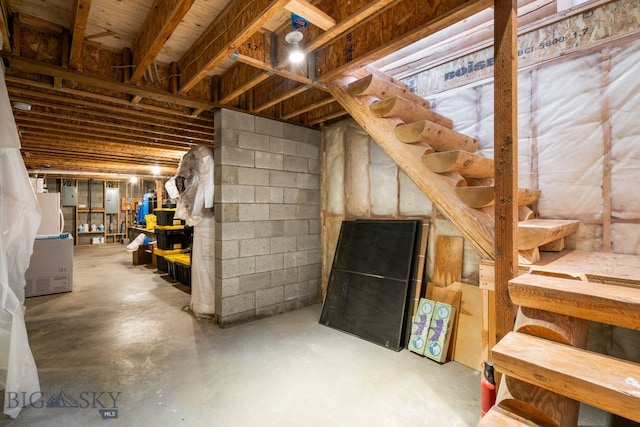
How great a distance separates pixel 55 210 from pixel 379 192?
21.4 ft

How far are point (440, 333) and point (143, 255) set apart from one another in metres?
6.77

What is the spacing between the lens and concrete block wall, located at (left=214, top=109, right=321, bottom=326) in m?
3.21

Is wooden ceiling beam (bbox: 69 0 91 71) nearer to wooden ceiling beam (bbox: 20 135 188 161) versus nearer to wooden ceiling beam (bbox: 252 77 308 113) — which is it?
wooden ceiling beam (bbox: 252 77 308 113)

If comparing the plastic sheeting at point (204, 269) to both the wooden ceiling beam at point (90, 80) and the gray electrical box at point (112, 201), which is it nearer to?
the wooden ceiling beam at point (90, 80)

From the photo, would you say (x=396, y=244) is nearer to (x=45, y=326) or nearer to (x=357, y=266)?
(x=357, y=266)

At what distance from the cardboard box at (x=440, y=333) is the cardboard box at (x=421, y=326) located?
4cm

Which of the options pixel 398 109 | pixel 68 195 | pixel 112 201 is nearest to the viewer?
pixel 398 109

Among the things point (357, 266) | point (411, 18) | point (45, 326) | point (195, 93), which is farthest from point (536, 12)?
point (45, 326)

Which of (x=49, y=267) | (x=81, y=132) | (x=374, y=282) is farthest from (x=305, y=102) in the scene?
(x=49, y=267)

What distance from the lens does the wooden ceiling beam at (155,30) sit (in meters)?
1.66

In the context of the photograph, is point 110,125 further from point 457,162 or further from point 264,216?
point 457,162

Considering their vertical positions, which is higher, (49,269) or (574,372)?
(574,372)

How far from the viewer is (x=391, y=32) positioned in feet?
6.19

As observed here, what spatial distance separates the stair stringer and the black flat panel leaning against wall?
112cm
